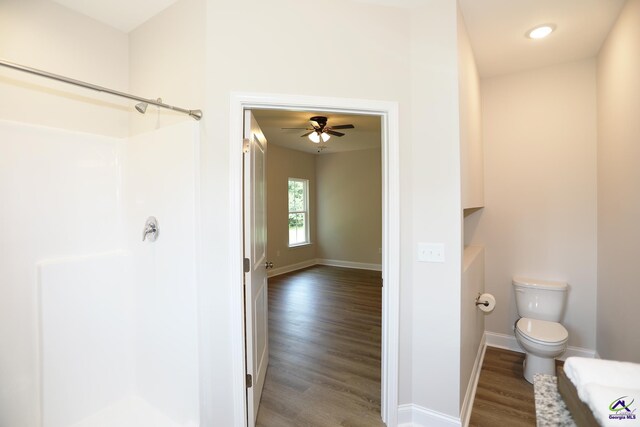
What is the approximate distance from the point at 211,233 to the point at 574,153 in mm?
3116

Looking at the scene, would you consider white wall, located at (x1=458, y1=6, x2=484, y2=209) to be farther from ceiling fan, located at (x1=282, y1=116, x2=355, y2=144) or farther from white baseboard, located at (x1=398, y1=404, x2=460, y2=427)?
ceiling fan, located at (x1=282, y1=116, x2=355, y2=144)

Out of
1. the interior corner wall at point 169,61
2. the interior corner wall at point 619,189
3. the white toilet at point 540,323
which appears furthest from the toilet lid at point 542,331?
the interior corner wall at point 169,61

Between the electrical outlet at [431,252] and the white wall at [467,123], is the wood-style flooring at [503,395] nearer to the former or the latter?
the electrical outlet at [431,252]

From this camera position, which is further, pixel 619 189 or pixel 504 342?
pixel 504 342

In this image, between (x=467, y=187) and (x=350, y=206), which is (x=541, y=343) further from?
(x=350, y=206)

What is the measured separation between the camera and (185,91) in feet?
5.85

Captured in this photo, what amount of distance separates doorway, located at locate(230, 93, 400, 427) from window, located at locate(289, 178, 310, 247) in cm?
501

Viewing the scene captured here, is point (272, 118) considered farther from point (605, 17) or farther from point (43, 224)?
point (605, 17)

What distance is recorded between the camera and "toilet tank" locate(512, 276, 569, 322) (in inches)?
103

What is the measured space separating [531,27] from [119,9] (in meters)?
2.78

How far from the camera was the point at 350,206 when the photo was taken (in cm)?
708

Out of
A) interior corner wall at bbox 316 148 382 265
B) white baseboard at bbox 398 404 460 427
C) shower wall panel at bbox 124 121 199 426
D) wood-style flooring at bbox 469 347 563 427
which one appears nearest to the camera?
shower wall panel at bbox 124 121 199 426

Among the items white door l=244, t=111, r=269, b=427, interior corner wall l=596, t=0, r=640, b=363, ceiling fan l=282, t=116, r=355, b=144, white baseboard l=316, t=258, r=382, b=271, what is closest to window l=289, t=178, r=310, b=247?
white baseboard l=316, t=258, r=382, b=271

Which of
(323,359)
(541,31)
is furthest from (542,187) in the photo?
(323,359)
